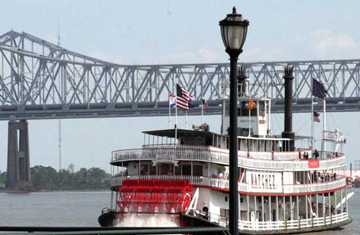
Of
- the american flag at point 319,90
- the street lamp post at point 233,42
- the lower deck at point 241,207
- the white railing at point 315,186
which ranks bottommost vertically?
the lower deck at point 241,207

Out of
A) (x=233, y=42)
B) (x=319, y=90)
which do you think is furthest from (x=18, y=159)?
(x=233, y=42)

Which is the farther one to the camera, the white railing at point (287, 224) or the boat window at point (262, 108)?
the boat window at point (262, 108)

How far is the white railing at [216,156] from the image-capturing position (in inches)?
1268

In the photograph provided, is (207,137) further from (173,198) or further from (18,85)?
(18,85)

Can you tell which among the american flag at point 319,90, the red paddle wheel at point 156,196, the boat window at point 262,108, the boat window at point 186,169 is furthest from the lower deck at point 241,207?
the american flag at point 319,90

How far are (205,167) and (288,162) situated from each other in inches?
169

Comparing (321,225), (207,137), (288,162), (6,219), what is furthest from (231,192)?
(6,219)

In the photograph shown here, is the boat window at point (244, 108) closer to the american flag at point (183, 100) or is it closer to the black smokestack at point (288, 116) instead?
the black smokestack at point (288, 116)

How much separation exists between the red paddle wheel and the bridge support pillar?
89.3m

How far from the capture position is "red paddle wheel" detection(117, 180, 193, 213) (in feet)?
103

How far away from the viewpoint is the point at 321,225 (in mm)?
37812

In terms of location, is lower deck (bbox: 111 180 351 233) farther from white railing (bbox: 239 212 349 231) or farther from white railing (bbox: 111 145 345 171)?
white railing (bbox: 111 145 345 171)

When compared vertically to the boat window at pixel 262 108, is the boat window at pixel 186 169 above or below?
below

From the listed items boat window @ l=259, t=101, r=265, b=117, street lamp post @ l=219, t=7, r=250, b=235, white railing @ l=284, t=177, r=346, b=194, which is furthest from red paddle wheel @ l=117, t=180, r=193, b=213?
street lamp post @ l=219, t=7, r=250, b=235
